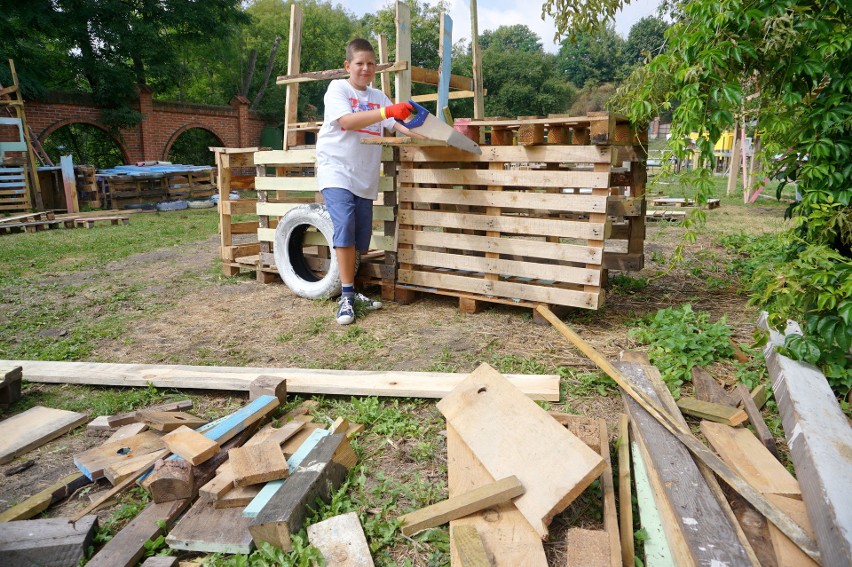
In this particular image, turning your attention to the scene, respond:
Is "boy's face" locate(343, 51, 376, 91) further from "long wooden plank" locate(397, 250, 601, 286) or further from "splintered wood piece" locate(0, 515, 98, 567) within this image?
"splintered wood piece" locate(0, 515, 98, 567)

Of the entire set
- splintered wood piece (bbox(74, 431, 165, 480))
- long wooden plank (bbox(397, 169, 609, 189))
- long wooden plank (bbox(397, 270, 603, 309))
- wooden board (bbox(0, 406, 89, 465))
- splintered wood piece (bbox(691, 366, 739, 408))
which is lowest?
wooden board (bbox(0, 406, 89, 465))

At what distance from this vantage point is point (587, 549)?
1845 millimetres

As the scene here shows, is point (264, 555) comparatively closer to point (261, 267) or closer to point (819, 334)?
point (819, 334)

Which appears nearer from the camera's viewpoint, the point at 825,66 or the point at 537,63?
the point at 825,66

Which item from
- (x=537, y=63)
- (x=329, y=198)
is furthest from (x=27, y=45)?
(x=537, y=63)

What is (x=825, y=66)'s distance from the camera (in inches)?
118

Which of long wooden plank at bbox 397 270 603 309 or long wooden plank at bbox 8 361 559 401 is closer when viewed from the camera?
long wooden plank at bbox 8 361 559 401

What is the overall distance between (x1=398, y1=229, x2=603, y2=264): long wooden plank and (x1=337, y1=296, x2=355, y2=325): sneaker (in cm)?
79

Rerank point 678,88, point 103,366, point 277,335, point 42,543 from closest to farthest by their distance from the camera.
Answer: point 42,543, point 678,88, point 103,366, point 277,335

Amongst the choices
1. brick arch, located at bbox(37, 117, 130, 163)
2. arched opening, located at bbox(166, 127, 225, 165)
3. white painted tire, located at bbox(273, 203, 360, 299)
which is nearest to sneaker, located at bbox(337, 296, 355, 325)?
white painted tire, located at bbox(273, 203, 360, 299)

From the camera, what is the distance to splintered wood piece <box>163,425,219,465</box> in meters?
2.40

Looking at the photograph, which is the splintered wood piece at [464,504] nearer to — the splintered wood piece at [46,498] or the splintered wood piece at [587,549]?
the splintered wood piece at [587,549]

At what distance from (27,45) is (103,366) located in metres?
21.3

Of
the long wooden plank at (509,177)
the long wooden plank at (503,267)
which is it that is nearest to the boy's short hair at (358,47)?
the long wooden plank at (509,177)
